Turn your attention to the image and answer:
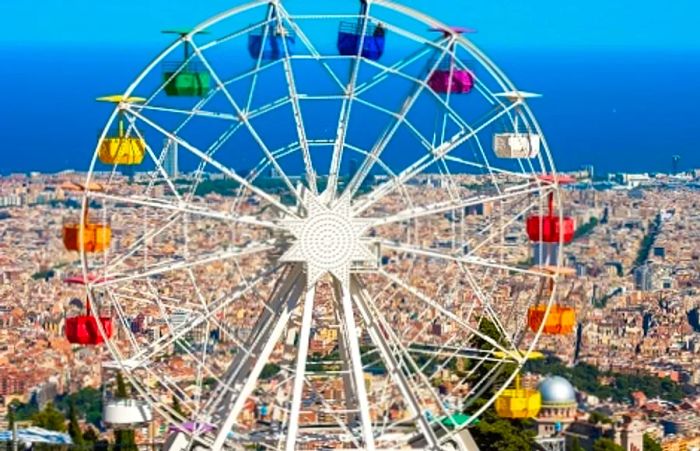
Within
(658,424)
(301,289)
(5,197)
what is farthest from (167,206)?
(5,197)

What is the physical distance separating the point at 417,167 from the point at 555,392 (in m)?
29.2

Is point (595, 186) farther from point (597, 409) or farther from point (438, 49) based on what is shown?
point (438, 49)

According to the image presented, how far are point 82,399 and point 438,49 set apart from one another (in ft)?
105

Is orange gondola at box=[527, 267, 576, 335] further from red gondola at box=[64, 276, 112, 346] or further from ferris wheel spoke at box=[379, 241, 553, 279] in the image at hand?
red gondola at box=[64, 276, 112, 346]

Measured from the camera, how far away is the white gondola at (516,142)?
1093 inches

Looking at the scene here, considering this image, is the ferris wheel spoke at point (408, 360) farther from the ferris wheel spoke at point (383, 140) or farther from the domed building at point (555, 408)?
the domed building at point (555, 408)

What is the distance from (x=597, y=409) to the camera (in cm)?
6431

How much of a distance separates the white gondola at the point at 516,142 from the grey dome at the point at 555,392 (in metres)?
26.3

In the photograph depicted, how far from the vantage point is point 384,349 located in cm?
2689

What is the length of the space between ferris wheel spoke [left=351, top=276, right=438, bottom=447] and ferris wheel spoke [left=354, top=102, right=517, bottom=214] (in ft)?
2.50

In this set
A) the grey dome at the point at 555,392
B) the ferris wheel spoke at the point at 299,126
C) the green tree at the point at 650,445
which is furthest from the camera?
the grey dome at the point at 555,392

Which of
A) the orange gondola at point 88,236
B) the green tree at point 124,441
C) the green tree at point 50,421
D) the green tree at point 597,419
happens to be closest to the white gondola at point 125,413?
the orange gondola at point 88,236

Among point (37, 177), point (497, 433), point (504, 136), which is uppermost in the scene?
point (37, 177)

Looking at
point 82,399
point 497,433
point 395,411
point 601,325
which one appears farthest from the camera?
point 601,325
